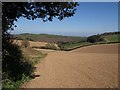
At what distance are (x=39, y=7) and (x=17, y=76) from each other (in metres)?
3.76

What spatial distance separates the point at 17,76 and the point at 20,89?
6.96 feet

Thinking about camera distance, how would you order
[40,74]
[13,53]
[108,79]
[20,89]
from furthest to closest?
1. [13,53]
2. [40,74]
3. [108,79]
4. [20,89]

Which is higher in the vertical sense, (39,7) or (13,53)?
(39,7)

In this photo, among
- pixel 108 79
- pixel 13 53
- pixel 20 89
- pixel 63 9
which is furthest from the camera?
pixel 13 53

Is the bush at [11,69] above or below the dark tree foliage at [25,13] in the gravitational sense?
below

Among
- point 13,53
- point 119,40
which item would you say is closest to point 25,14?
Answer: point 13,53

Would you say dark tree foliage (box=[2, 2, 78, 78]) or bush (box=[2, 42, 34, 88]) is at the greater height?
dark tree foliage (box=[2, 2, 78, 78])

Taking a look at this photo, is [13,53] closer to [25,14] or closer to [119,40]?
[25,14]

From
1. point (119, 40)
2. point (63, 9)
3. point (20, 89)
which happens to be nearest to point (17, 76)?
point (20, 89)

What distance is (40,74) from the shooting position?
615 inches

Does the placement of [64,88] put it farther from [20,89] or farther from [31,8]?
[31,8]

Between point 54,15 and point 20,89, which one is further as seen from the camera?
point 54,15

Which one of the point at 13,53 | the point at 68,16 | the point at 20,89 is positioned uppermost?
the point at 68,16

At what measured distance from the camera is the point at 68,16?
14.9 metres
